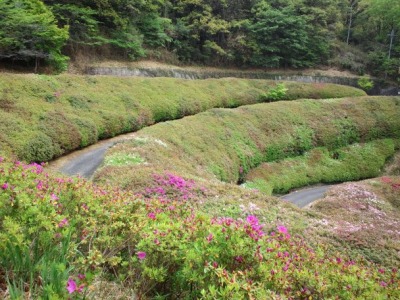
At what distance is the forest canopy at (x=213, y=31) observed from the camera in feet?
92.5

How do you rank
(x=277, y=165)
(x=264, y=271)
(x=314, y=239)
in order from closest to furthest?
(x=264, y=271)
(x=314, y=239)
(x=277, y=165)

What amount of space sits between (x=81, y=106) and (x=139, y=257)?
22623 mm

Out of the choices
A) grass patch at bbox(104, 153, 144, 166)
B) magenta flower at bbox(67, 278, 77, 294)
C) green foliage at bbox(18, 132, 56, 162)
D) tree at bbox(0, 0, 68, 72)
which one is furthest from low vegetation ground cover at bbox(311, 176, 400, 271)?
tree at bbox(0, 0, 68, 72)

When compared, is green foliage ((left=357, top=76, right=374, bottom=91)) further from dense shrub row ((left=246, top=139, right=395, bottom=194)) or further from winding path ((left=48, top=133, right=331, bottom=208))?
winding path ((left=48, top=133, right=331, bottom=208))

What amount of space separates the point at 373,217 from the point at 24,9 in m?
29.8

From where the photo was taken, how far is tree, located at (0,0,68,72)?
25219mm

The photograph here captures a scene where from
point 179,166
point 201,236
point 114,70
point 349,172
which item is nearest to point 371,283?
point 201,236

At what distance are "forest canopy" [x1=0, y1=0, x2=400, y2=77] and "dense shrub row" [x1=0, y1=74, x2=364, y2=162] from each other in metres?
4.54

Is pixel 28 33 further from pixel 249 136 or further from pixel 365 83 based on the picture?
pixel 365 83

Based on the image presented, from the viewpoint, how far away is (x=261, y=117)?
1427 inches

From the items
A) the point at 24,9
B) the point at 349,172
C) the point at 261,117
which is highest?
the point at 24,9

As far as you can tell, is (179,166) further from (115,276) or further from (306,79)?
(306,79)

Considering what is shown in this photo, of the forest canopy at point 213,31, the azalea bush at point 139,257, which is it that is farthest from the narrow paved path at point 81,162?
the azalea bush at point 139,257

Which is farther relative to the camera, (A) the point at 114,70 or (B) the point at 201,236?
(A) the point at 114,70
